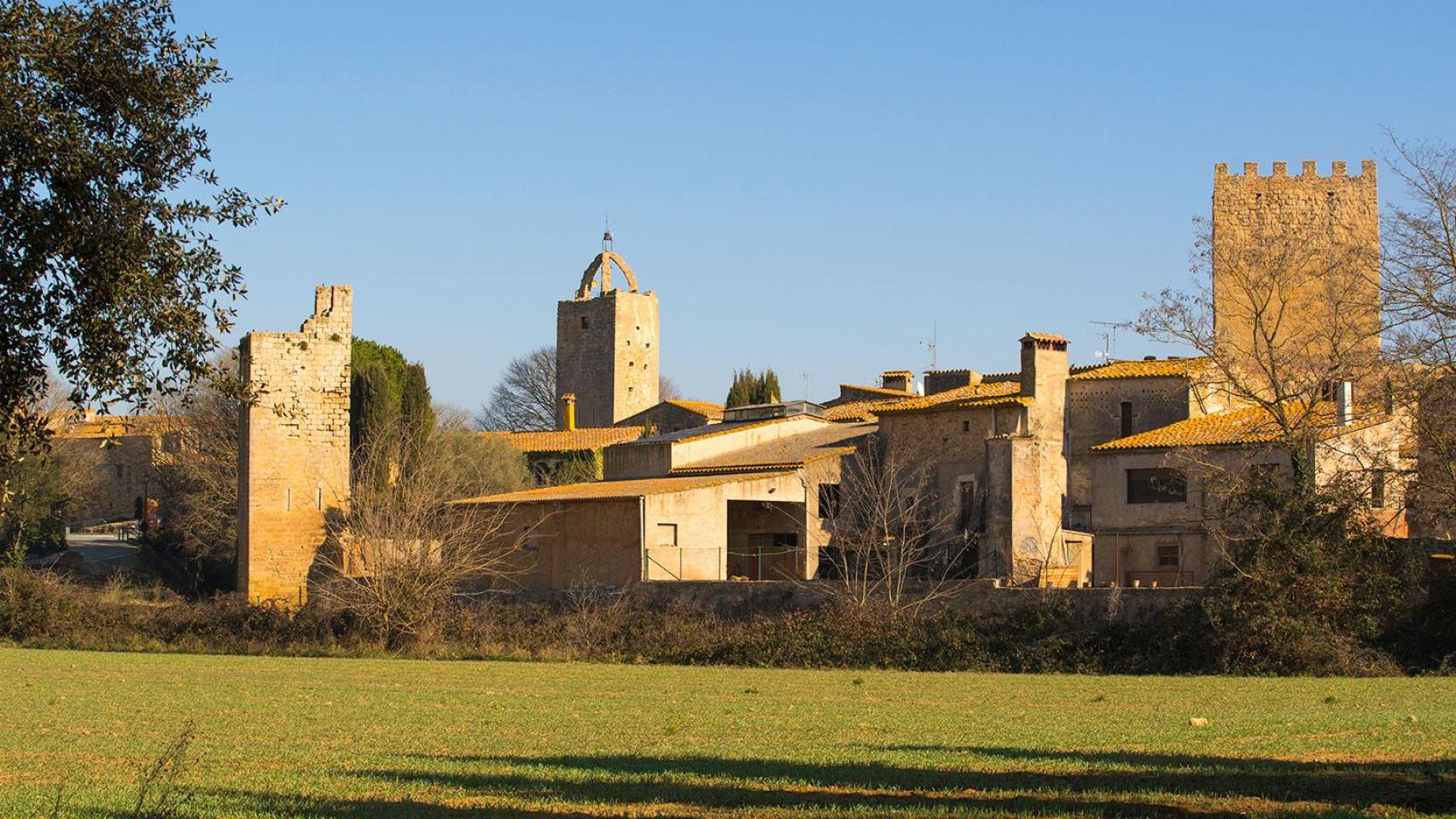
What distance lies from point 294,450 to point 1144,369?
23.8 meters

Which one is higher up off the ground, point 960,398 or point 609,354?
point 609,354

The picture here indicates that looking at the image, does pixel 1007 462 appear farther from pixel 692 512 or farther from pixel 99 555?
pixel 99 555

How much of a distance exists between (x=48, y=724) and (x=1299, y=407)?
31062 millimetres

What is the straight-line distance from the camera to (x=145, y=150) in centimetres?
1152

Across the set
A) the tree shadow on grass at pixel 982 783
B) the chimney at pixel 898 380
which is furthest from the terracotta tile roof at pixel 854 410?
the tree shadow on grass at pixel 982 783

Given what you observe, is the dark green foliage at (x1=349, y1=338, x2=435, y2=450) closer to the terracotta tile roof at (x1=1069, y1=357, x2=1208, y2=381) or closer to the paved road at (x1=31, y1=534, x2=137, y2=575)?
the paved road at (x1=31, y1=534, x2=137, y2=575)

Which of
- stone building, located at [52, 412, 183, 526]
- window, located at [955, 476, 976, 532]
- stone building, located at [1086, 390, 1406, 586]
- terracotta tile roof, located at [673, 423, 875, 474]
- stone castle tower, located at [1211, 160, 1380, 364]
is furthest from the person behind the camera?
stone building, located at [52, 412, 183, 526]

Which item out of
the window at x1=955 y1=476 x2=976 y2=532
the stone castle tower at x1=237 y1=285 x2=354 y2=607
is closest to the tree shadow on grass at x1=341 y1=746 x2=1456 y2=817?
the window at x1=955 y1=476 x2=976 y2=532

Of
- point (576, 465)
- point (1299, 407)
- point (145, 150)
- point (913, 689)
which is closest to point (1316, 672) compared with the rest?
point (913, 689)

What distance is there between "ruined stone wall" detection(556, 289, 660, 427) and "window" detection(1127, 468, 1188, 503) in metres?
53.1

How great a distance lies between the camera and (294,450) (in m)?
47.9

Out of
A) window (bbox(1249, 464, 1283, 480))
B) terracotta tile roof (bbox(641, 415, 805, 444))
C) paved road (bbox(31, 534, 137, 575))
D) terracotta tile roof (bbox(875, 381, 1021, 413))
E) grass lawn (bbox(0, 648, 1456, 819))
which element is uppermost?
terracotta tile roof (bbox(875, 381, 1021, 413))

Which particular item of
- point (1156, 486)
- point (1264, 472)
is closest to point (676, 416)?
point (1156, 486)

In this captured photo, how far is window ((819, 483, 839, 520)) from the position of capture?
44656 millimetres
